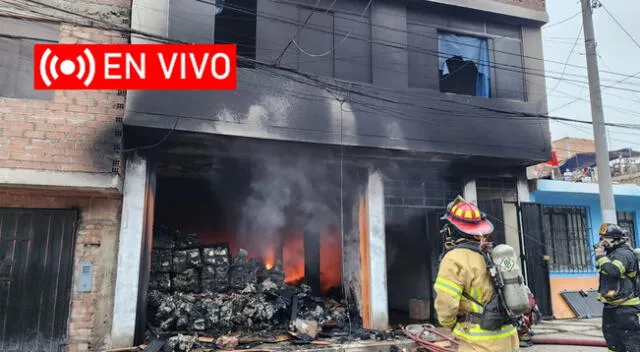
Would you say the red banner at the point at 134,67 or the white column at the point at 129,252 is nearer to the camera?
the red banner at the point at 134,67

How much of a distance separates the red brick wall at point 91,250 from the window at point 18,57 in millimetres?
1690

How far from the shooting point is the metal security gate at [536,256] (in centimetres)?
1059

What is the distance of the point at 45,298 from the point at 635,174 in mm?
23697

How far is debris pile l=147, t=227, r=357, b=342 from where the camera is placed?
848cm

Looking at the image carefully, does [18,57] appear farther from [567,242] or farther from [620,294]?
[567,242]

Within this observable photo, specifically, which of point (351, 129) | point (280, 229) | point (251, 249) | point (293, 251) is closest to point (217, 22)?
point (351, 129)

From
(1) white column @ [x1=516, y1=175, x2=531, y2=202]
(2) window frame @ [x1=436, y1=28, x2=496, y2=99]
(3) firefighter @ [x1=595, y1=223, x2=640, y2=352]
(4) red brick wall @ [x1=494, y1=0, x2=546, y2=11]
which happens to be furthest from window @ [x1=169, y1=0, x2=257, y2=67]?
(1) white column @ [x1=516, y1=175, x2=531, y2=202]

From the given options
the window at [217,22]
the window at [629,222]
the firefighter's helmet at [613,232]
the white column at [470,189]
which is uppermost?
the window at [217,22]

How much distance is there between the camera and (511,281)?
12.3ft

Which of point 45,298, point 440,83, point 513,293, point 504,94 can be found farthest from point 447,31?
point 45,298

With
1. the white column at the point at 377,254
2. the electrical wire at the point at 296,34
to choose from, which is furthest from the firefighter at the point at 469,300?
the electrical wire at the point at 296,34

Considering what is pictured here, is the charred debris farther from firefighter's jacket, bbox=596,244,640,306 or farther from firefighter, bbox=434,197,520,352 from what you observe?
firefighter, bbox=434,197,520,352

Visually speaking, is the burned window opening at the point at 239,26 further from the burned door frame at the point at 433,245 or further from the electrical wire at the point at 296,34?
the burned door frame at the point at 433,245

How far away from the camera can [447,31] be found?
10852mm
